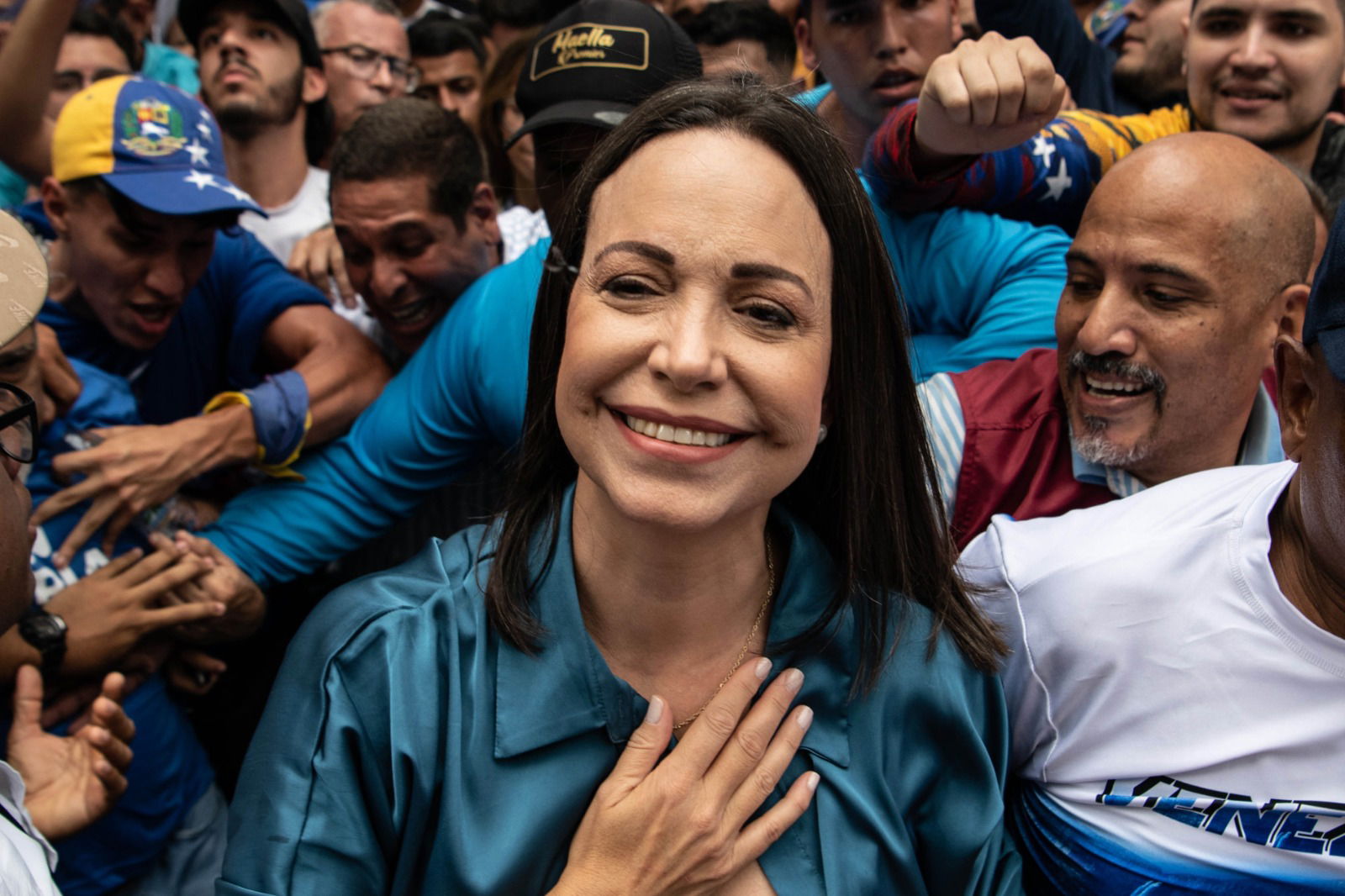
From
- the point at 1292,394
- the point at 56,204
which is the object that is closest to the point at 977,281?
the point at 1292,394

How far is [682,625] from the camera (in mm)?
1797

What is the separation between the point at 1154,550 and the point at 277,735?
1350 millimetres

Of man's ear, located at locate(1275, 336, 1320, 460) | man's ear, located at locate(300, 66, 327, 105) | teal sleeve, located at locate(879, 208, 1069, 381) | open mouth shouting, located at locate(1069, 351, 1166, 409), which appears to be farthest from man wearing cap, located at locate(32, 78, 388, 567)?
man's ear, located at locate(1275, 336, 1320, 460)

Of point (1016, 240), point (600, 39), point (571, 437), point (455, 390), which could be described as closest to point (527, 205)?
point (600, 39)

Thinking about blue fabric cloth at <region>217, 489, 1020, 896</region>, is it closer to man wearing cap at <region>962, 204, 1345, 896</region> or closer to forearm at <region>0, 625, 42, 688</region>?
man wearing cap at <region>962, 204, 1345, 896</region>

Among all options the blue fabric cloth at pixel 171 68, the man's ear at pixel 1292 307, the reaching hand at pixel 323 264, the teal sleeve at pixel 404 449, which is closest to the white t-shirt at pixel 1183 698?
the man's ear at pixel 1292 307

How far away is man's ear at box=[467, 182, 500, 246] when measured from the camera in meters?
3.40

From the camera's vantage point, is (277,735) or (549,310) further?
(549,310)

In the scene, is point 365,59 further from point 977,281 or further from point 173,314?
point 977,281

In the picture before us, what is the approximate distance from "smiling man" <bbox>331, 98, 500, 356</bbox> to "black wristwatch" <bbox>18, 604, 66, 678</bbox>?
1.18 meters

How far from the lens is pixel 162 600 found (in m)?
2.70

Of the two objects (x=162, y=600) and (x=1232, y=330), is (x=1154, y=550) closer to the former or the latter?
(x=1232, y=330)

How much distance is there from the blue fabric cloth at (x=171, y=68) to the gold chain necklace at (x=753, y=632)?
3869 millimetres

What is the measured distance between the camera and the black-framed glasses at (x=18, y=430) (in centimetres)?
180
